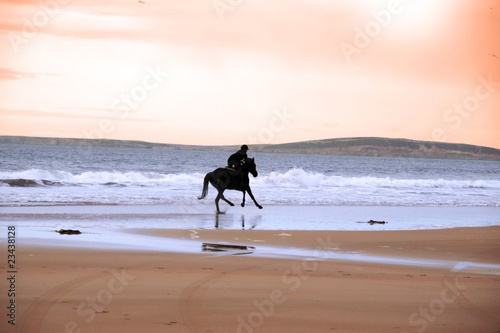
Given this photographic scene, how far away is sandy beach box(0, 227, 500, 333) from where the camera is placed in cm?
634

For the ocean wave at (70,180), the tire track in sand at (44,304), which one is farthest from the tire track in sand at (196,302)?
the ocean wave at (70,180)

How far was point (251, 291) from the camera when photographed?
25.5ft

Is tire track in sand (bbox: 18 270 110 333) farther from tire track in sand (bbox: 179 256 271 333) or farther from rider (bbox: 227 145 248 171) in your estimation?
rider (bbox: 227 145 248 171)

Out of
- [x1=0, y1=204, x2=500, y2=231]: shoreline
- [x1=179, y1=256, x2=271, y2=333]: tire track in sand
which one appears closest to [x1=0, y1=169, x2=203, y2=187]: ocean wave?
[x1=0, y1=204, x2=500, y2=231]: shoreline

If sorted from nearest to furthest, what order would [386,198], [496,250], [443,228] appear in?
[496,250]
[443,228]
[386,198]

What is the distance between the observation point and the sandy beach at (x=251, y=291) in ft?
20.8

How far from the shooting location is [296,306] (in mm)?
7043

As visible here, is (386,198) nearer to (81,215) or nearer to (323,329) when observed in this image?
(81,215)

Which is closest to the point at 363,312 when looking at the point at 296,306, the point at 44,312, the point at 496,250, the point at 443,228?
the point at 296,306

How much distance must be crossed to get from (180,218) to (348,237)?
515 centimetres

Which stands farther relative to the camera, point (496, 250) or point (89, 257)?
point (496, 250)

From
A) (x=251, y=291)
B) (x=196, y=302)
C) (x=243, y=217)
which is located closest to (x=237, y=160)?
(x=243, y=217)

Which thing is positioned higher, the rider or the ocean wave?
the rider

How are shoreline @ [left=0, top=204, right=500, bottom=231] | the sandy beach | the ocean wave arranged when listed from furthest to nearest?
the ocean wave
shoreline @ [left=0, top=204, right=500, bottom=231]
the sandy beach
